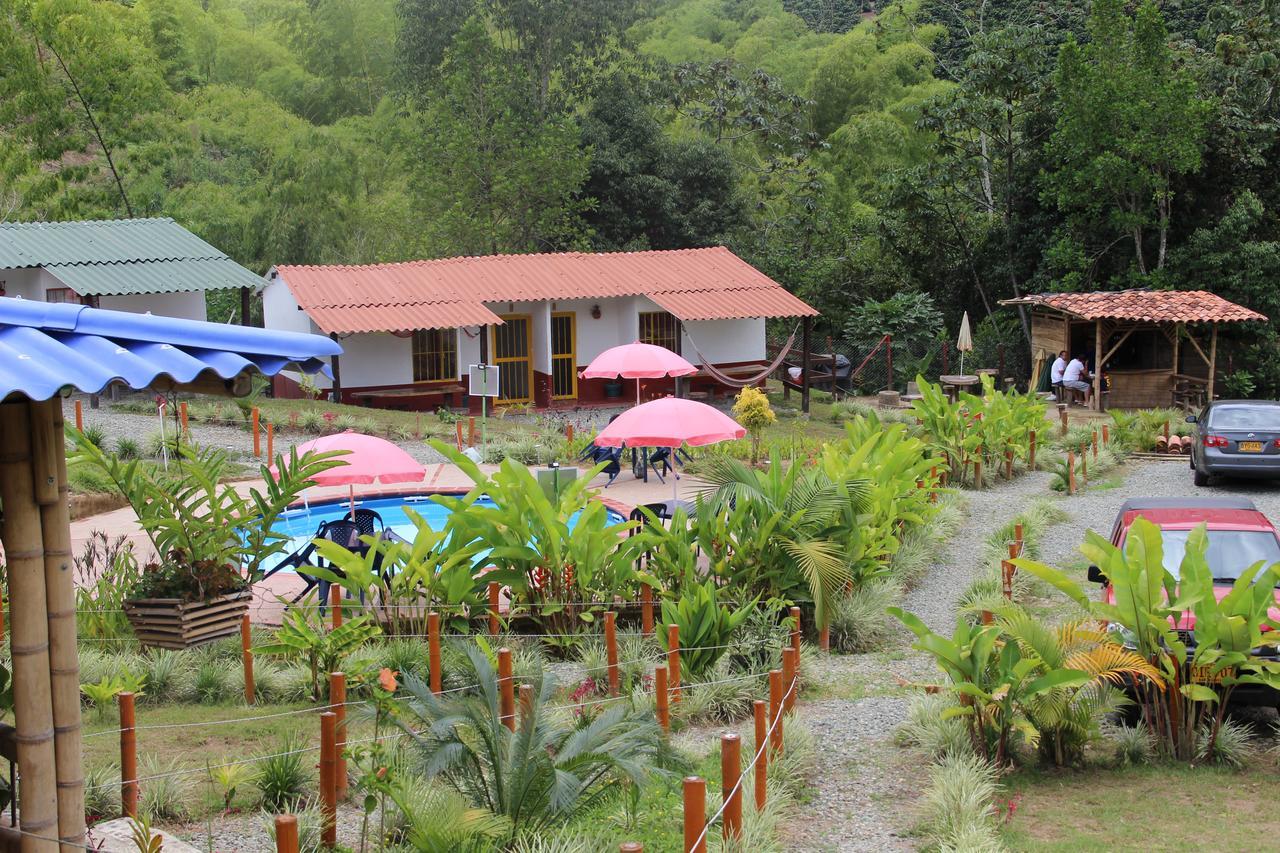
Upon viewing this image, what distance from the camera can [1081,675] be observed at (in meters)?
7.74

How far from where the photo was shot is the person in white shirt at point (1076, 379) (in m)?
29.0

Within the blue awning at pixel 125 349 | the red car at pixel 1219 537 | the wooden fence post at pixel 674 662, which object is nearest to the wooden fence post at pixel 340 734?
the wooden fence post at pixel 674 662

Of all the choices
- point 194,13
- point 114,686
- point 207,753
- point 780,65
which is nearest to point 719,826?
point 207,753

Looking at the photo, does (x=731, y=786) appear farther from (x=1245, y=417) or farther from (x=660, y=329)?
(x=660, y=329)

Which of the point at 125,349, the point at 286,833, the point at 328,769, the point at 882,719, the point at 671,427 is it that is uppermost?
the point at 125,349

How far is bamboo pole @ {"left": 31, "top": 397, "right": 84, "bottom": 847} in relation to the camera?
4.95 meters

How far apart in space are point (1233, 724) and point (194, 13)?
61.4 meters

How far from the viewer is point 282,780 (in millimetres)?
7145

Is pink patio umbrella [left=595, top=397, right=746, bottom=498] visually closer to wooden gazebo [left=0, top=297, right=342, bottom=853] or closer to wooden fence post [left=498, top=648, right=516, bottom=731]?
wooden fence post [left=498, top=648, right=516, bottom=731]

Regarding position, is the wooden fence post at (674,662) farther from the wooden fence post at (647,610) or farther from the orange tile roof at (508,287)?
the orange tile roof at (508,287)

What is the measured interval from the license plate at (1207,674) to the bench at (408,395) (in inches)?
836

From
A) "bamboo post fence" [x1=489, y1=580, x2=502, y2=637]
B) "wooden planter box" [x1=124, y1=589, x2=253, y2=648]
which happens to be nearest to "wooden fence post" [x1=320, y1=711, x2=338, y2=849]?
"bamboo post fence" [x1=489, y1=580, x2=502, y2=637]

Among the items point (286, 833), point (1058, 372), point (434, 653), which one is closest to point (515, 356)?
point (1058, 372)

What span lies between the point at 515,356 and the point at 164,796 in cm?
2289
